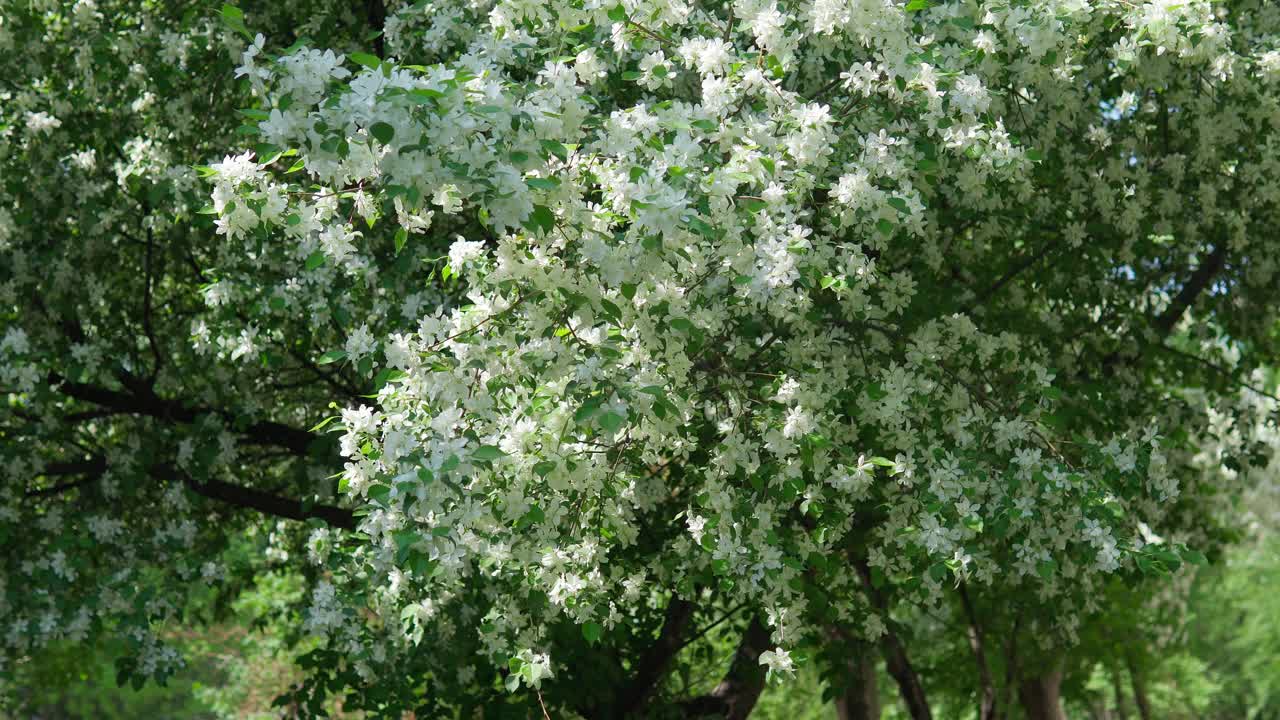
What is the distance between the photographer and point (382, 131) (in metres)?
3.28

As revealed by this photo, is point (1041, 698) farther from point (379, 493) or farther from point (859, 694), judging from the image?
point (379, 493)

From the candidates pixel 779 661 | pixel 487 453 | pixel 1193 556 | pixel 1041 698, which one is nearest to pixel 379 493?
pixel 487 453

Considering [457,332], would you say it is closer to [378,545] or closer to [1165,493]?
[378,545]

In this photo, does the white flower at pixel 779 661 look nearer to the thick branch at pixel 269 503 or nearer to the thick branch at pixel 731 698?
the thick branch at pixel 731 698

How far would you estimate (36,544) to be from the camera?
22.2 feet

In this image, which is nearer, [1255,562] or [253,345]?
[253,345]

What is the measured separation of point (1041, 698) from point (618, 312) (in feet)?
27.4

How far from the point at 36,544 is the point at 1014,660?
676 centimetres

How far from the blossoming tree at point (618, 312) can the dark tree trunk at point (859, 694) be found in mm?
218

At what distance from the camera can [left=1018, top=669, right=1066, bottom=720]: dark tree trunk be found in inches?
426

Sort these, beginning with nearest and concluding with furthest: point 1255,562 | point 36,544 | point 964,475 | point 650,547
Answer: point 964,475 → point 650,547 → point 36,544 → point 1255,562

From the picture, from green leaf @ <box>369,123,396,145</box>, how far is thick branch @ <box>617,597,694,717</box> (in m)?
4.65

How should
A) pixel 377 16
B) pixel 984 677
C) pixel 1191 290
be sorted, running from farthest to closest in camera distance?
1. pixel 984 677
2. pixel 1191 290
3. pixel 377 16

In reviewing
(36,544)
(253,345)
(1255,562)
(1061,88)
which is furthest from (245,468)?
(1255,562)
